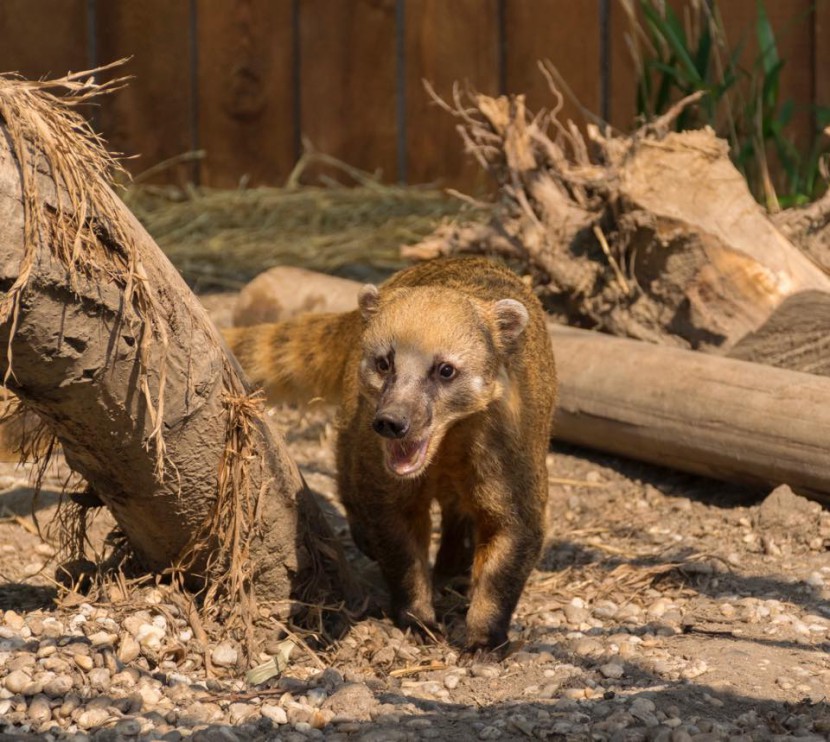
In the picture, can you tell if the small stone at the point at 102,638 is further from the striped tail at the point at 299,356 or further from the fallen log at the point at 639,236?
the fallen log at the point at 639,236

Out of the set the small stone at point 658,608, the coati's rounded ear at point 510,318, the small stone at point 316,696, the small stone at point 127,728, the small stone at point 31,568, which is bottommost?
the small stone at point 658,608

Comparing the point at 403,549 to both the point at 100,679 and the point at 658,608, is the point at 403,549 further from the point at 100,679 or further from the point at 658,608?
the point at 100,679

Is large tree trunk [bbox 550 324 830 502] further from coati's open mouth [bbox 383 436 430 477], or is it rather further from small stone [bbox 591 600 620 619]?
coati's open mouth [bbox 383 436 430 477]

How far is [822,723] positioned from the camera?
10.4 ft

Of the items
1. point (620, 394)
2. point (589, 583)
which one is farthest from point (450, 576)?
point (620, 394)

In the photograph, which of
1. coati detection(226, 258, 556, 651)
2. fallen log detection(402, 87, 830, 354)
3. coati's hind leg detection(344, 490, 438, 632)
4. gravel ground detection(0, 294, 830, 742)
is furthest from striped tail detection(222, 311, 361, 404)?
fallen log detection(402, 87, 830, 354)

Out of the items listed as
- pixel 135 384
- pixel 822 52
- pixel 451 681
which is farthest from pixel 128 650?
pixel 822 52

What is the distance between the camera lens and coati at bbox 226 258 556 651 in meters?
3.78

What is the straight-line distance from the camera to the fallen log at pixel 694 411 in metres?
4.79

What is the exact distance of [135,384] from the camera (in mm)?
3205

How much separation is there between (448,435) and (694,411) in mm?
1465

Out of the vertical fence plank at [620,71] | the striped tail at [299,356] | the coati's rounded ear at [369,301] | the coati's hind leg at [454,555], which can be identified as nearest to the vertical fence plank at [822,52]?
the vertical fence plank at [620,71]

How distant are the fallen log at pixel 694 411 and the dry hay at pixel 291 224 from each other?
2.10 m

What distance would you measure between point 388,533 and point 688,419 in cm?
153
